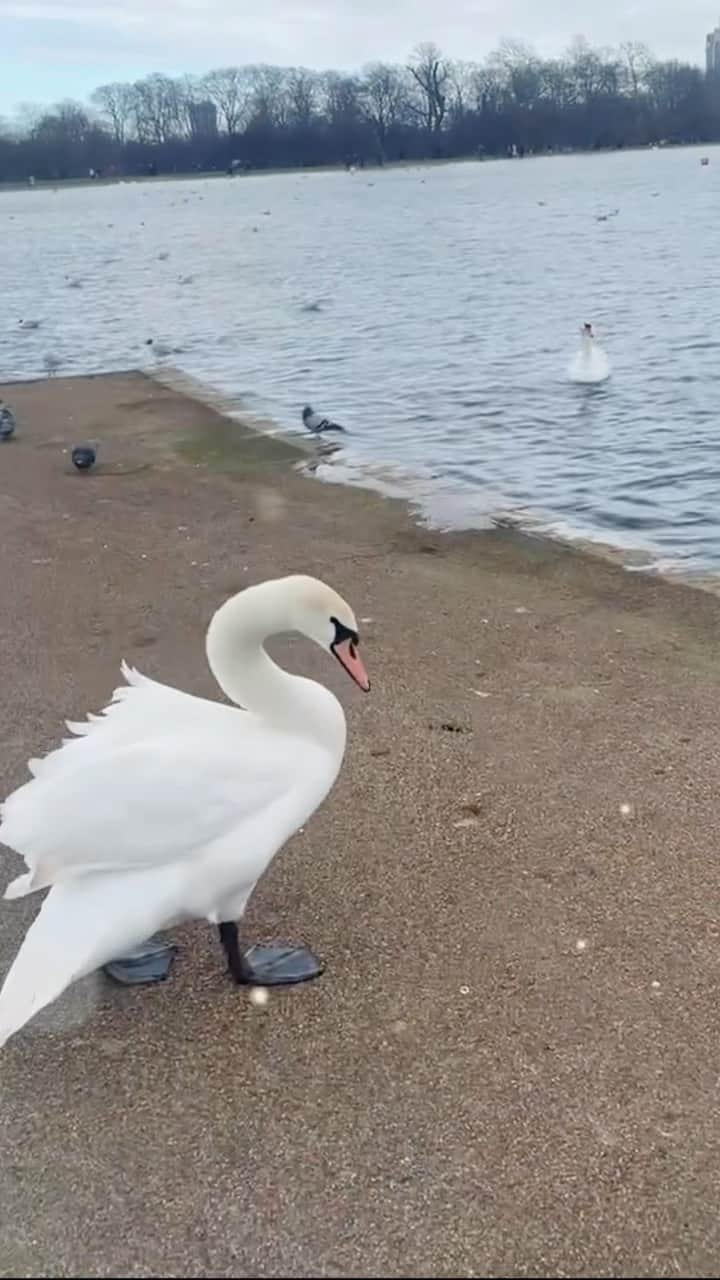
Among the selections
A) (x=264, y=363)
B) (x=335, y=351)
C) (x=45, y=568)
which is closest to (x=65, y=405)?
(x=264, y=363)

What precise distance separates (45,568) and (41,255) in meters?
39.8

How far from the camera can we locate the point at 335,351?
64.5 ft

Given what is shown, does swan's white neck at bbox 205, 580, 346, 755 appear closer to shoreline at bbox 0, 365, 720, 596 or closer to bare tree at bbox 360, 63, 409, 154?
shoreline at bbox 0, 365, 720, 596

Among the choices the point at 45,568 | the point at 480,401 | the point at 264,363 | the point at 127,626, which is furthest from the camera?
the point at 264,363

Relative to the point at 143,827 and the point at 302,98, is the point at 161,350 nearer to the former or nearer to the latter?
the point at 143,827

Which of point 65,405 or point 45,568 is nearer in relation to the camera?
point 45,568

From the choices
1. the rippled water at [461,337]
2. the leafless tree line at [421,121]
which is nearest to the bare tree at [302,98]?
the leafless tree line at [421,121]

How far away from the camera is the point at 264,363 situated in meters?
18.8

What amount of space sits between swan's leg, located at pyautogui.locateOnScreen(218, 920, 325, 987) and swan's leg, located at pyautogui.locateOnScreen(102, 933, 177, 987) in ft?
0.61

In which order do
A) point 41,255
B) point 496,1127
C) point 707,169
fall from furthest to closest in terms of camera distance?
point 707,169 → point 41,255 → point 496,1127

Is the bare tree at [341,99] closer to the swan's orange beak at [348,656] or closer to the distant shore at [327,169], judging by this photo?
the distant shore at [327,169]

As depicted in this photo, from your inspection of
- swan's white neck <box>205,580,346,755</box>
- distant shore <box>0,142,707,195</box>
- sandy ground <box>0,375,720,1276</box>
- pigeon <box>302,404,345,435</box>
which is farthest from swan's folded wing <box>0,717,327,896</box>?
distant shore <box>0,142,707,195</box>

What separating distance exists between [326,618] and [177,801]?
0.68m

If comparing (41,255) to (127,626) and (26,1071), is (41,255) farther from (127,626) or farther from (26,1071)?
(26,1071)
